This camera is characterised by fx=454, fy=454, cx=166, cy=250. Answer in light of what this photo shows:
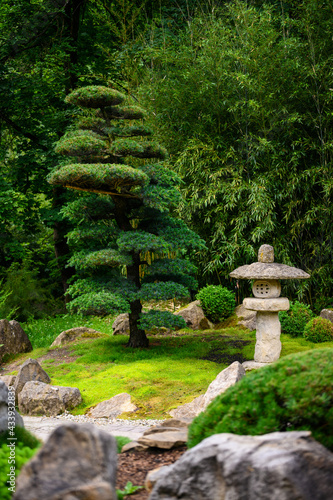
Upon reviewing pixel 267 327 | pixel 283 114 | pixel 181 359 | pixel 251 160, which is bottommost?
pixel 181 359

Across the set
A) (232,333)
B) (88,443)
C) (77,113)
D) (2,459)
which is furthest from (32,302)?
(88,443)

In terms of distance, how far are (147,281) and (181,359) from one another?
1.35 meters

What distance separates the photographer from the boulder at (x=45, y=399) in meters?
4.91

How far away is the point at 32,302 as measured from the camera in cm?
1073

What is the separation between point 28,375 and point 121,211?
2.81 m

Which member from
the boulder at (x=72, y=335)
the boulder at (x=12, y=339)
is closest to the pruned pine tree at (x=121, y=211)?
the boulder at (x=72, y=335)

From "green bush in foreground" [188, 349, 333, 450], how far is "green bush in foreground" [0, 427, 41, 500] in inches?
33.1

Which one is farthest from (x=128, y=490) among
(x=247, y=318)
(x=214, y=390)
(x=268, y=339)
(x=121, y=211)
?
(x=247, y=318)

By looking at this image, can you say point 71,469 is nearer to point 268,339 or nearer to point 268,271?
point 268,271

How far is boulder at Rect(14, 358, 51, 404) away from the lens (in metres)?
5.32

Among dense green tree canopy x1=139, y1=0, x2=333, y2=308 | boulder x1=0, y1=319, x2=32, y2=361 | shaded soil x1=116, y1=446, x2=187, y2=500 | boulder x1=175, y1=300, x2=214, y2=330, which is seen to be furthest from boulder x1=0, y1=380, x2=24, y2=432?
boulder x1=175, y1=300, x2=214, y2=330

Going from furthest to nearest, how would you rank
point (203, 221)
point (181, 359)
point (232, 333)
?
point (203, 221), point (232, 333), point (181, 359)

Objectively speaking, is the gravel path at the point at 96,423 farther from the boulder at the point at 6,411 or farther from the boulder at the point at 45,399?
the boulder at the point at 6,411

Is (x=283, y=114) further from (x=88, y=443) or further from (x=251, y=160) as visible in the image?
(x=88, y=443)
